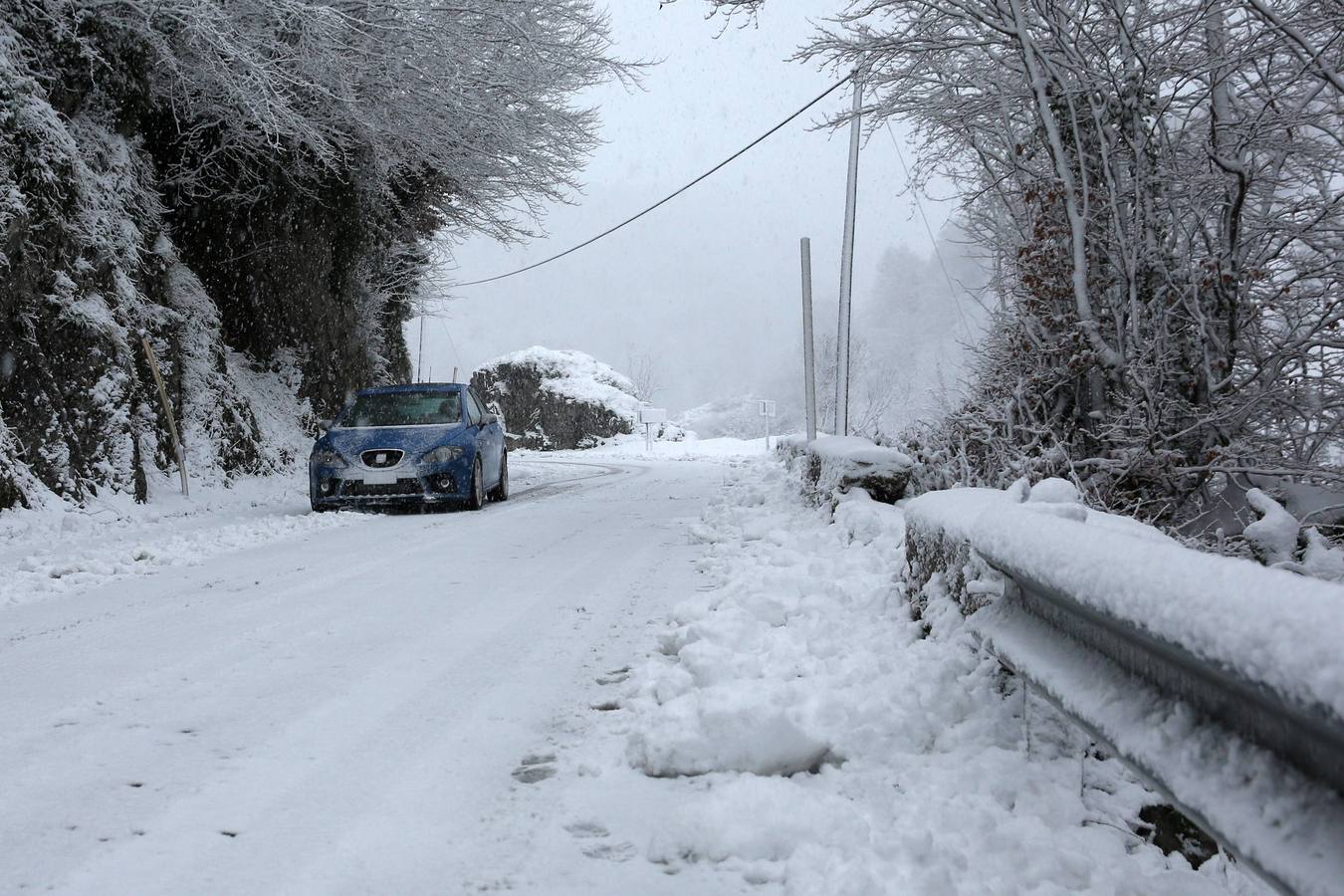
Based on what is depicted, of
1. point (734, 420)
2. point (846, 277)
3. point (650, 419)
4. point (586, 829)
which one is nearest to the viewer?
point (586, 829)

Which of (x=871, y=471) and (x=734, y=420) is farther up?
(x=734, y=420)

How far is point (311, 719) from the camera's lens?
3107 millimetres

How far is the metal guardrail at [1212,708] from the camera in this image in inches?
46.1

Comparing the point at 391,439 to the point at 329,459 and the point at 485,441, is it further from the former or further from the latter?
the point at 485,441

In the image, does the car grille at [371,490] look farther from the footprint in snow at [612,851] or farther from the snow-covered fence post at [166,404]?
the footprint in snow at [612,851]

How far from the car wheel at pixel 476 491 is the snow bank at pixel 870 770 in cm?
724

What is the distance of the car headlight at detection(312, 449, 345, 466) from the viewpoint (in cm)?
1059

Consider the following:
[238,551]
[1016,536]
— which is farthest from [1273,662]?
[238,551]

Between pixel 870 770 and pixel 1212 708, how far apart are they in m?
1.18

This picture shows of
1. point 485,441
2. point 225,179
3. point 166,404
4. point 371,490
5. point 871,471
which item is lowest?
point 371,490

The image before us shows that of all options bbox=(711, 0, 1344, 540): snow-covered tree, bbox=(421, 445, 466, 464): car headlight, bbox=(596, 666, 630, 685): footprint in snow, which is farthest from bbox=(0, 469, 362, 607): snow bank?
bbox=(711, 0, 1344, 540): snow-covered tree

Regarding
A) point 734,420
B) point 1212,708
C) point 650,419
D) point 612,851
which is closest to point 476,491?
point 612,851

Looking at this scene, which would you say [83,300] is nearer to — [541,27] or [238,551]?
[238,551]

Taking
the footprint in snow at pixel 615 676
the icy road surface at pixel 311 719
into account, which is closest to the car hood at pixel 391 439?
the icy road surface at pixel 311 719
